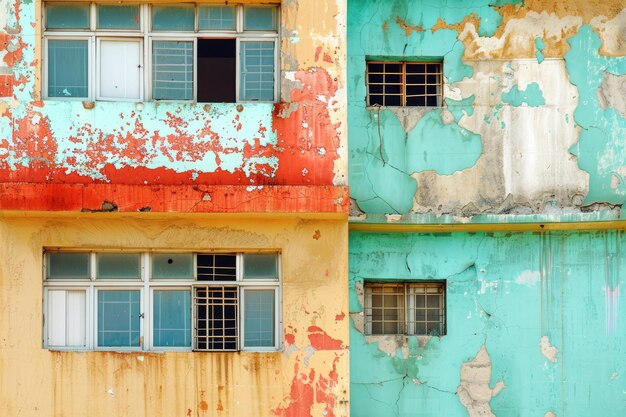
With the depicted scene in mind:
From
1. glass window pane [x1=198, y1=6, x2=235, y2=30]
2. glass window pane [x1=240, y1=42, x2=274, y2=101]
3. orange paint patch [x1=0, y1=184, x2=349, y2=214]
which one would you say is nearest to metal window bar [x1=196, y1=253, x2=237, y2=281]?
orange paint patch [x1=0, y1=184, x2=349, y2=214]

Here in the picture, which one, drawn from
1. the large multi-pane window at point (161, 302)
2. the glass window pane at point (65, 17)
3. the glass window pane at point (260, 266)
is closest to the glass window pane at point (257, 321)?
the large multi-pane window at point (161, 302)

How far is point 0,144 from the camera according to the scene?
838 centimetres

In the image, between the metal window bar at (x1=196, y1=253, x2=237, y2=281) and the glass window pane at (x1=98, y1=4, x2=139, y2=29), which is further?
the glass window pane at (x1=98, y1=4, x2=139, y2=29)

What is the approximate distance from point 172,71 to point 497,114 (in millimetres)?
3220

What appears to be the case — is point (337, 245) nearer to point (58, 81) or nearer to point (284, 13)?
point (284, 13)

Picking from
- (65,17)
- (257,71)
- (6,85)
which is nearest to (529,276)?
(257,71)

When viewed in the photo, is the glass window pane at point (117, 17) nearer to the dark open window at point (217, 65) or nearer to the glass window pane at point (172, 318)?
the dark open window at point (217, 65)

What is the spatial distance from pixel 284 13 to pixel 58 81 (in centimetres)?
213

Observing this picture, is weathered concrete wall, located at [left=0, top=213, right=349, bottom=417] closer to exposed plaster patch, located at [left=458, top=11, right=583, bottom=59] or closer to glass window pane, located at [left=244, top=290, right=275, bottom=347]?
glass window pane, located at [left=244, top=290, right=275, bottom=347]

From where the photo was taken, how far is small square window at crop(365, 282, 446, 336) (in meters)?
9.46

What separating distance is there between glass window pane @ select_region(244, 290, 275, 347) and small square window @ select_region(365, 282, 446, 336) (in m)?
1.27

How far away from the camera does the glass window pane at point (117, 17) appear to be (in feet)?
28.5

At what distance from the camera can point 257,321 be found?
28.1 ft

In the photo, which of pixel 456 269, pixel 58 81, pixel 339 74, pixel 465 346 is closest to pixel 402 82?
pixel 339 74
